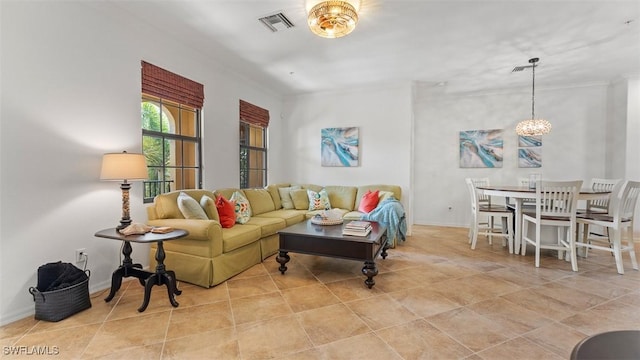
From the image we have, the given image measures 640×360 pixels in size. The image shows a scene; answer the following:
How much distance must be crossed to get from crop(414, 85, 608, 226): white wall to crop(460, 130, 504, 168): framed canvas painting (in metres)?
0.09

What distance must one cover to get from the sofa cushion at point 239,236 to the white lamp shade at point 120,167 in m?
0.97

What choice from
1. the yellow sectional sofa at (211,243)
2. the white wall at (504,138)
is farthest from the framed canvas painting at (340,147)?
the yellow sectional sofa at (211,243)

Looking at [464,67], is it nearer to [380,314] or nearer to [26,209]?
[380,314]

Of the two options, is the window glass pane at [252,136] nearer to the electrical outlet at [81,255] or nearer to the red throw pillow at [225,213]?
the red throw pillow at [225,213]

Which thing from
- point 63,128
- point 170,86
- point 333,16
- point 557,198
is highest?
point 333,16

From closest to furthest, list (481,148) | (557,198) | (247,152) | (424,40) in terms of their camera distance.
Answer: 1. (557,198)
2. (424,40)
3. (247,152)
4. (481,148)

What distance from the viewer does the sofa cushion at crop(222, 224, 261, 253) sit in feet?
9.04

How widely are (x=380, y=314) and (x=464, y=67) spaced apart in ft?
12.1

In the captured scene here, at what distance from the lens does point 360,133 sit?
17.1 ft

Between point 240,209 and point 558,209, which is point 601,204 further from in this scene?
point 240,209

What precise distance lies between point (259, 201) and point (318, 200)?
970 millimetres

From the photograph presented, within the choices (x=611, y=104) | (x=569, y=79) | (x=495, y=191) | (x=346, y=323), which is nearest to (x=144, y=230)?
(x=346, y=323)


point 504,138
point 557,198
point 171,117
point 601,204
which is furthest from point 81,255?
point 504,138

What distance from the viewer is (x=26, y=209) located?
209 cm
